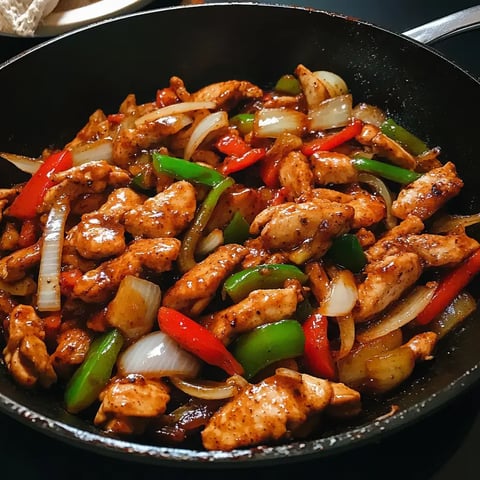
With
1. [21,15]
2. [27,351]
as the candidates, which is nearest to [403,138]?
[27,351]

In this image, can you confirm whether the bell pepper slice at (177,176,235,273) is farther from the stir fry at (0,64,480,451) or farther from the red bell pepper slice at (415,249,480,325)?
the red bell pepper slice at (415,249,480,325)

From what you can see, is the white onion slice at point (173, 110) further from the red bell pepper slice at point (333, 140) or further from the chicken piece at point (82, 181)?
the red bell pepper slice at point (333, 140)

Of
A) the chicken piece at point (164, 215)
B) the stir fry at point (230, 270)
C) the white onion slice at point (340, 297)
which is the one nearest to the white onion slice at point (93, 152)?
the stir fry at point (230, 270)

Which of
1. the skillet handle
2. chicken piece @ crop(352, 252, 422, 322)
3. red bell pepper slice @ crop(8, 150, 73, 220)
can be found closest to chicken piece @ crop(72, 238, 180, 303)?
red bell pepper slice @ crop(8, 150, 73, 220)

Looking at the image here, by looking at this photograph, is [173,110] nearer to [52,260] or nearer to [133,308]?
[52,260]

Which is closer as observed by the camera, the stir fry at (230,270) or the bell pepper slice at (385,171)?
the stir fry at (230,270)

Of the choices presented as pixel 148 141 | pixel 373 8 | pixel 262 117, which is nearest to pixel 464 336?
pixel 262 117
